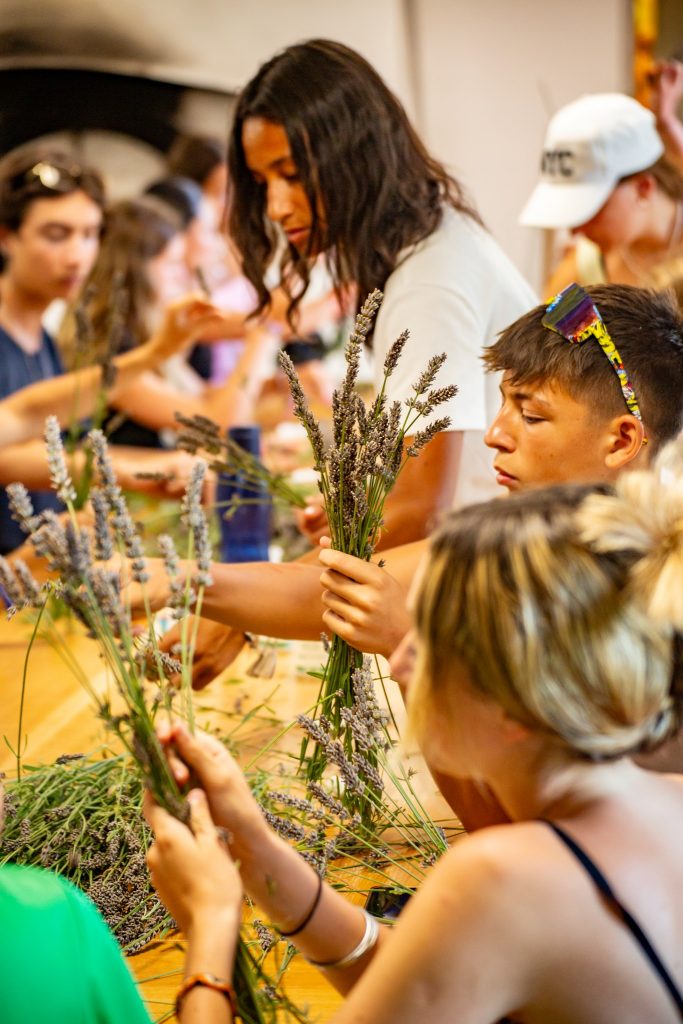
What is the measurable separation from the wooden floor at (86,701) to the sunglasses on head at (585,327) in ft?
1.80

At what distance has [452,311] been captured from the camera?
5.74ft

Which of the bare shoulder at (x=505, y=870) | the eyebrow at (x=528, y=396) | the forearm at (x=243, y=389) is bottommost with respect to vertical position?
the forearm at (x=243, y=389)

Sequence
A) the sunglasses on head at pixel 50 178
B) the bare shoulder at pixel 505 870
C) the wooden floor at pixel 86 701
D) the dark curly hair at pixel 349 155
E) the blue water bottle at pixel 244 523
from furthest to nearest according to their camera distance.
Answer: the sunglasses on head at pixel 50 178
the blue water bottle at pixel 244 523
the dark curly hair at pixel 349 155
the wooden floor at pixel 86 701
the bare shoulder at pixel 505 870

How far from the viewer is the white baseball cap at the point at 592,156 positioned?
2766 millimetres

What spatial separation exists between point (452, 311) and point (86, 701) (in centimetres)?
86

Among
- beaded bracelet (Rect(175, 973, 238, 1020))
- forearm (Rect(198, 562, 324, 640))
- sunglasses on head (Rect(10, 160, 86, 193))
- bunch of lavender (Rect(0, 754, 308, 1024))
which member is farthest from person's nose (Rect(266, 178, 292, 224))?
sunglasses on head (Rect(10, 160, 86, 193))

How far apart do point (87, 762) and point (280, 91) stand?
1.07 metres

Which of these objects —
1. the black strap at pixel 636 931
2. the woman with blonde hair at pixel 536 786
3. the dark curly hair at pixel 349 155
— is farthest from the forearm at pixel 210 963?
the dark curly hair at pixel 349 155

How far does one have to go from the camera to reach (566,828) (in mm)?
856

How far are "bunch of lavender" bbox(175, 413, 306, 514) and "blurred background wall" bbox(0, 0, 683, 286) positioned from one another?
9.17 feet

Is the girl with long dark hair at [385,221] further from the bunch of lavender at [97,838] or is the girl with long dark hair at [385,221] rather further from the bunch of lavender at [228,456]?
the bunch of lavender at [97,838]

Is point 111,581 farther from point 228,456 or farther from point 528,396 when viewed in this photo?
point 228,456

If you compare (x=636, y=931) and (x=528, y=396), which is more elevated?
(x=528, y=396)

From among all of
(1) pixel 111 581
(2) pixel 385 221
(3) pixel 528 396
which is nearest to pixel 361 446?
(3) pixel 528 396
